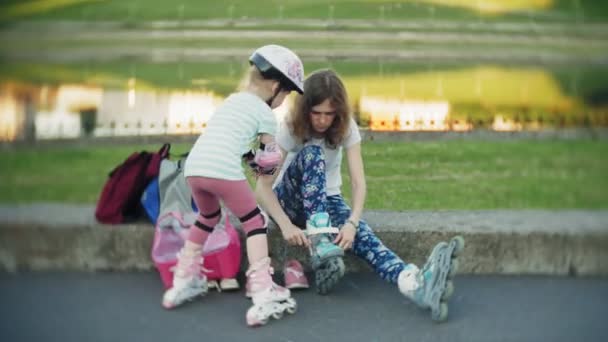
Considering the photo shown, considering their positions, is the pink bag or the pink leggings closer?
the pink leggings

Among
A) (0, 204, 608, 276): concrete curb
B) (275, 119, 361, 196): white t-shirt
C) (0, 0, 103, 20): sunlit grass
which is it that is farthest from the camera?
(0, 0, 103, 20): sunlit grass

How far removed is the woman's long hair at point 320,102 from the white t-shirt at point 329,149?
0.11ft

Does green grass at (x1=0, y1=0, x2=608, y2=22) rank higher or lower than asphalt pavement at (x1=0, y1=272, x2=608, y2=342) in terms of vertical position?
higher

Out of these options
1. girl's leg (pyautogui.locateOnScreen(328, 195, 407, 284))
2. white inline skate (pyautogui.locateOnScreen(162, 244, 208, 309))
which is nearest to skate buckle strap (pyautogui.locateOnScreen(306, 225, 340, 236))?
girl's leg (pyautogui.locateOnScreen(328, 195, 407, 284))

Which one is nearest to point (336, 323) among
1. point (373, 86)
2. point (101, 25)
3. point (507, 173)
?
point (507, 173)

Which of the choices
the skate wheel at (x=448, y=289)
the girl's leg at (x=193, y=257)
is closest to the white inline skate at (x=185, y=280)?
the girl's leg at (x=193, y=257)

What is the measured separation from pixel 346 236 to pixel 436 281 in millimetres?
481

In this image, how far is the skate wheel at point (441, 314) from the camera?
3424mm

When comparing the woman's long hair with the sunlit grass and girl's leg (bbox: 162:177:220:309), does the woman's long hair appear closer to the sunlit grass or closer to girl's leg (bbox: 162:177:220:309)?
girl's leg (bbox: 162:177:220:309)

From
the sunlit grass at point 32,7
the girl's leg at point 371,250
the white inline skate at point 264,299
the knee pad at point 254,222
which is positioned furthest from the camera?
the sunlit grass at point 32,7

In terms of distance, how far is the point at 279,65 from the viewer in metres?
3.54

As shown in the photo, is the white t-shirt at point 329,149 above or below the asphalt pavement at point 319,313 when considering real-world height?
above

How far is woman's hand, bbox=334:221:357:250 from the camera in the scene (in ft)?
12.1

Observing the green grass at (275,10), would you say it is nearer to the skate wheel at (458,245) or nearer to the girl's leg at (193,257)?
the girl's leg at (193,257)
